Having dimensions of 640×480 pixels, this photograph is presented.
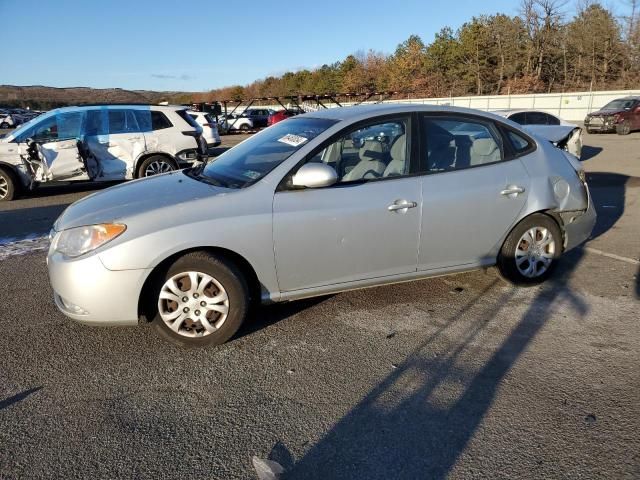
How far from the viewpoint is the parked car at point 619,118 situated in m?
22.4

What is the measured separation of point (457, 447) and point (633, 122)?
24.8 m

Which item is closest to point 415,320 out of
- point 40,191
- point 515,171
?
point 515,171

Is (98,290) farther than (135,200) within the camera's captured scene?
No

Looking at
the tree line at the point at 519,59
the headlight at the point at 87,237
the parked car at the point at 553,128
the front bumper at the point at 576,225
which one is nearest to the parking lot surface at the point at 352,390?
the front bumper at the point at 576,225

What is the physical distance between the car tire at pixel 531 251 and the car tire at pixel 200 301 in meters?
2.37

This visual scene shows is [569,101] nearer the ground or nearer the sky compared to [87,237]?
nearer the sky

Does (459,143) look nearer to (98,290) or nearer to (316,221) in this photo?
(316,221)

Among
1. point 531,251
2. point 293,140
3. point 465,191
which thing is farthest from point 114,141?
point 531,251

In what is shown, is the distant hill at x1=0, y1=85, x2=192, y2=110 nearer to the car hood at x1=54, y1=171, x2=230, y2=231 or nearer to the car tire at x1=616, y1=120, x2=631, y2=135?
the car tire at x1=616, y1=120, x2=631, y2=135

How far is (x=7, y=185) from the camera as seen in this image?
9.37m

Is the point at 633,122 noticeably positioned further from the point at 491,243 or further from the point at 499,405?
the point at 499,405

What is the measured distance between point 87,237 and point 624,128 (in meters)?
25.0

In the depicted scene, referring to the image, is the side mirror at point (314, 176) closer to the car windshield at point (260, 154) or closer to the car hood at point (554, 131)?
the car windshield at point (260, 154)

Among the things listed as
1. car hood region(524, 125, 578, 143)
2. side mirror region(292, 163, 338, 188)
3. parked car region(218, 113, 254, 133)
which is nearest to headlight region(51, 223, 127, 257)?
side mirror region(292, 163, 338, 188)
